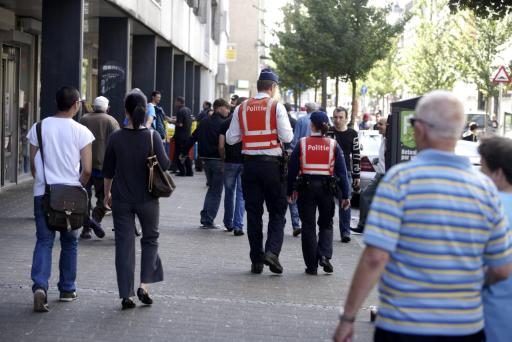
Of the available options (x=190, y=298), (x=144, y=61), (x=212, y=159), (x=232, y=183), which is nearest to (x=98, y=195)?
(x=232, y=183)

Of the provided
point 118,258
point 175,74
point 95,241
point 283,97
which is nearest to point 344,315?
point 118,258

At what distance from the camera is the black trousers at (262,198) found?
10414 mm

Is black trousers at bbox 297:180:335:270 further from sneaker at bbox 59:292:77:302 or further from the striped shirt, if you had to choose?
the striped shirt

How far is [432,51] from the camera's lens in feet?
205

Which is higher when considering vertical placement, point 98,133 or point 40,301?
point 98,133

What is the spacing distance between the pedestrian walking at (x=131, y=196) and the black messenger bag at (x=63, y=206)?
0.88 feet

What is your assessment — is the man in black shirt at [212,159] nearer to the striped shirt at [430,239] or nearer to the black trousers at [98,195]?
the black trousers at [98,195]

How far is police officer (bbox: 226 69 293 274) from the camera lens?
408 inches

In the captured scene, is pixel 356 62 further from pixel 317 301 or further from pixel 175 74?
pixel 317 301

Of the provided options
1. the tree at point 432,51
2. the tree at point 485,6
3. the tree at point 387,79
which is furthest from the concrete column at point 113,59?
the tree at point 387,79

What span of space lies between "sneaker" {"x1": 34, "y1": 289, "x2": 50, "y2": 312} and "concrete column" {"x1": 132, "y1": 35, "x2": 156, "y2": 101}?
16763 mm

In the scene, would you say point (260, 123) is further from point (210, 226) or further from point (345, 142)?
point (210, 226)

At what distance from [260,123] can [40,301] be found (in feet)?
10.6

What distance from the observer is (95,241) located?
41.6 ft
